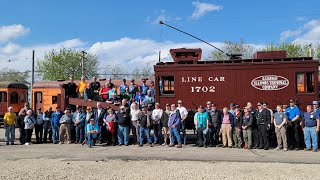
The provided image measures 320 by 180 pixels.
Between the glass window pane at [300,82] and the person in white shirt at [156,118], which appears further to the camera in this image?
the glass window pane at [300,82]

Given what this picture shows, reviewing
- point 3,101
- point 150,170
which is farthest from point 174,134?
point 3,101

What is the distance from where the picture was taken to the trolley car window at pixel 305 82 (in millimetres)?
14648

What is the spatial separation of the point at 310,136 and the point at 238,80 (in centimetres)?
377

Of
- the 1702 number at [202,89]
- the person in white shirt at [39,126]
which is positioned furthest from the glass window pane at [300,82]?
the person in white shirt at [39,126]

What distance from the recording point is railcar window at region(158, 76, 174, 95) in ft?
Answer: 52.4

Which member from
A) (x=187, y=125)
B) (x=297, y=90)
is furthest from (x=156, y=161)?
(x=297, y=90)

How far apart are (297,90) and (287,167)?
6251 millimetres

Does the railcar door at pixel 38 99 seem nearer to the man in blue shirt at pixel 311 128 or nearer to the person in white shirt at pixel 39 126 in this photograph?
the person in white shirt at pixel 39 126

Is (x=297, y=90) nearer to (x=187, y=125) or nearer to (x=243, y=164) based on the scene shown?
(x=187, y=125)

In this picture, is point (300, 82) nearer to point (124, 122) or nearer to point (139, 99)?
point (139, 99)

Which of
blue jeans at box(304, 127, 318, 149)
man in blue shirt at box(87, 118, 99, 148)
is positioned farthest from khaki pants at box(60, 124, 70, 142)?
blue jeans at box(304, 127, 318, 149)

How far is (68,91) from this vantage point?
17125mm

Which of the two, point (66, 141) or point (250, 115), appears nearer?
point (250, 115)

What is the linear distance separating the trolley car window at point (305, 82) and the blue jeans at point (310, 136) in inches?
88.9
